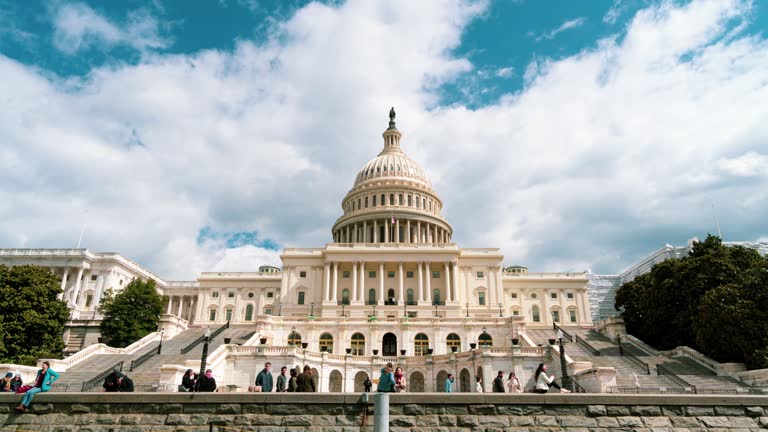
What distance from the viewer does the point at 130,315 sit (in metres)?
Answer: 62.4

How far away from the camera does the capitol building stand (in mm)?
43656

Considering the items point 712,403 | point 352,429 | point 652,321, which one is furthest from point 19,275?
point 652,321

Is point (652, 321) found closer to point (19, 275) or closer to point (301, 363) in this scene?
point (301, 363)

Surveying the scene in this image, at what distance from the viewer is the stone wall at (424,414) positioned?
1325 cm

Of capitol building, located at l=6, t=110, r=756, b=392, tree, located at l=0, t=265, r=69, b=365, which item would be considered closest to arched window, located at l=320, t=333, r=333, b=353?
capitol building, located at l=6, t=110, r=756, b=392

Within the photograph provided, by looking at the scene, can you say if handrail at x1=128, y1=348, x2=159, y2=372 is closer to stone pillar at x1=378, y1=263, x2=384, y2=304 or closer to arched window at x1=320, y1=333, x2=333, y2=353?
arched window at x1=320, y1=333, x2=333, y2=353

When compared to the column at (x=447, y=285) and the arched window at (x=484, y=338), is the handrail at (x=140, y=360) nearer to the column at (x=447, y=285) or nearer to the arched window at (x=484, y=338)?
the arched window at (x=484, y=338)

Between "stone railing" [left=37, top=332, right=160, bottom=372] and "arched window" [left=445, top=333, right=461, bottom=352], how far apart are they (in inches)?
1290

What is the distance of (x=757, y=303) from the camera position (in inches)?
1522

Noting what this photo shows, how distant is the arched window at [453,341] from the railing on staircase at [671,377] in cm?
2014

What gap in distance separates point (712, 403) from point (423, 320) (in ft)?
142

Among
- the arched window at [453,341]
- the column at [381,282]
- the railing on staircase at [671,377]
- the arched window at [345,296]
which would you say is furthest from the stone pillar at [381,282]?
the railing on staircase at [671,377]

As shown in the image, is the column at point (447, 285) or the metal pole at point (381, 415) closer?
the metal pole at point (381, 415)

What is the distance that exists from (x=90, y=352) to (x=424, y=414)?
149ft
